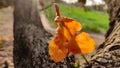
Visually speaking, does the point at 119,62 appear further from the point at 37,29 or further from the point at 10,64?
the point at 10,64

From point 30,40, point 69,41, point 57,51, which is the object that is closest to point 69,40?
point 69,41

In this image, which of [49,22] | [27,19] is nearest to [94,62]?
[27,19]

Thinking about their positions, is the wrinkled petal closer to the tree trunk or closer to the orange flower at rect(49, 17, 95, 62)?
the orange flower at rect(49, 17, 95, 62)

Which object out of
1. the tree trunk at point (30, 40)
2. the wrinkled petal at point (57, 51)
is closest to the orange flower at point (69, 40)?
the wrinkled petal at point (57, 51)

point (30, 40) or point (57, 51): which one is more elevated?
point (57, 51)

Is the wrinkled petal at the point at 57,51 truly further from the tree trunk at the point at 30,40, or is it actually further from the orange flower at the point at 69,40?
the tree trunk at the point at 30,40

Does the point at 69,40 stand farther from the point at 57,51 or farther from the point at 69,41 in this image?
the point at 57,51

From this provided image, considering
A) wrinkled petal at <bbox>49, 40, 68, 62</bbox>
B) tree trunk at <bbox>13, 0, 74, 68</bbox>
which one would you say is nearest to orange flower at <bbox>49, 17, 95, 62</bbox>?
wrinkled petal at <bbox>49, 40, 68, 62</bbox>

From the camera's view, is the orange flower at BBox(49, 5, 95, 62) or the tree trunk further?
the tree trunk
